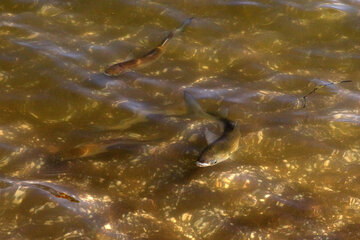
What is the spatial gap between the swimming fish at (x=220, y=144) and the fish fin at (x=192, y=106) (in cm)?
8

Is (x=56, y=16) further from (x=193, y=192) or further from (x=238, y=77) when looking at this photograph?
(x=193, y=192)

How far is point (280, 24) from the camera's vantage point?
25.3 feet

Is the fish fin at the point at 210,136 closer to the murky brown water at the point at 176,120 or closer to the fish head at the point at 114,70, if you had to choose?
the murky brown water at the point at 176,120

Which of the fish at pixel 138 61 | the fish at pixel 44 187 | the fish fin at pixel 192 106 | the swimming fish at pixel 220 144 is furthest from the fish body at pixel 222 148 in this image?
the fish at pixel 138 61

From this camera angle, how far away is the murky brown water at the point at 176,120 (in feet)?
14.8

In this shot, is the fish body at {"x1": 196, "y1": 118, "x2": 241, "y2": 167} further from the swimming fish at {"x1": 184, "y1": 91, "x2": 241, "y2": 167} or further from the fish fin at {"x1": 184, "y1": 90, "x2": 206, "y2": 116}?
the fish fin at {"x1": 184, "y1": 90, "x2": 206, "y2": 116}

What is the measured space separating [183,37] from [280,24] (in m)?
1.86

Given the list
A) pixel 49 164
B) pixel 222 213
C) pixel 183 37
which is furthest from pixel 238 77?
pixel 49 164

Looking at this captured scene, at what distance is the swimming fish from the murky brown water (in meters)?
0.17

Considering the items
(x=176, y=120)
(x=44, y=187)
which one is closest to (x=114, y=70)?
(x=176, y=120)

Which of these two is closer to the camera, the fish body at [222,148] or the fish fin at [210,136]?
the fish body at [222,148]

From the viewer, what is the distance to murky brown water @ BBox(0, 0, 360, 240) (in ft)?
14.8

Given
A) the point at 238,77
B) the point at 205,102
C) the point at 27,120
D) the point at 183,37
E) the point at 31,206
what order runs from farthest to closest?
the point at 183,37
the point at 238,77
the point at 205,102
the point at 27,120
the point at 31,206

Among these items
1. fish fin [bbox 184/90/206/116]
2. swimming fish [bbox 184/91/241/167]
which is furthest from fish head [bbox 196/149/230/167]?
fish fin [bbox 184/90/206/116]
